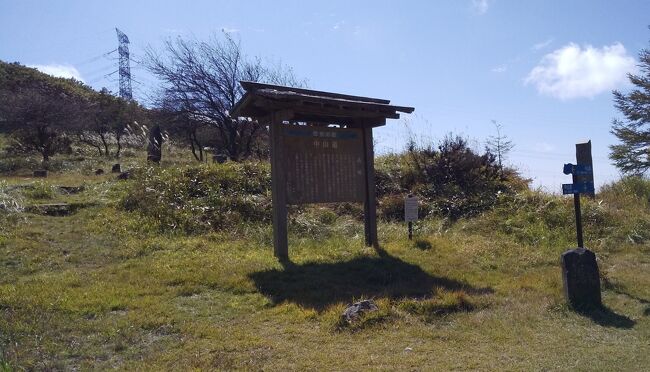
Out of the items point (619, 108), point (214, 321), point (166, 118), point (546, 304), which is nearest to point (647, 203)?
point (546, 304)

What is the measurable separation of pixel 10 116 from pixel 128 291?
21.5m

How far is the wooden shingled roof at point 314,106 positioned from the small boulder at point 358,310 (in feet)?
11.9

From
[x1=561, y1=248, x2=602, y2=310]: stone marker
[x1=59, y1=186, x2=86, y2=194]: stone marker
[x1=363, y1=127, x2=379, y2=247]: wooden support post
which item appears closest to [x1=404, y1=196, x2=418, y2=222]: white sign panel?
[x1=363, y1=127, x2=379, y2=247]: wooden support post

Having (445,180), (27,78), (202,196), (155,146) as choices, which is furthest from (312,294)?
(27,78)

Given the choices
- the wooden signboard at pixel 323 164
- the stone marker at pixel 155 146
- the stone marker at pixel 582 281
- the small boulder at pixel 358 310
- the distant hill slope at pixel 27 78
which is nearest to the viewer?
the small boulder at pixel 358 310

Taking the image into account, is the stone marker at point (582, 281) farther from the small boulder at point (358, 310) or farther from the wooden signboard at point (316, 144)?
the wooden signboard at point (316, 144)

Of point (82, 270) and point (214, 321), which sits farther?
point (82, 270)

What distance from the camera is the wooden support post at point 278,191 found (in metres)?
9.15

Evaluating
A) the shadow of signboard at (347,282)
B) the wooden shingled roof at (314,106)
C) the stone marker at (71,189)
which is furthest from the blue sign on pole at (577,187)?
the stone marker at (71,189)

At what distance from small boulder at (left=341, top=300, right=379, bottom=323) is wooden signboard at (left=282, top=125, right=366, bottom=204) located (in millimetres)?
3375

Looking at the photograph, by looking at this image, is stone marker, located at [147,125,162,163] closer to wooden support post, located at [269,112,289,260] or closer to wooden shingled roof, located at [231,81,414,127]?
wooden shingled roof, located at [231,81,414,127]

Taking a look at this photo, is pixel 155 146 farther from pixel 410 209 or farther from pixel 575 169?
pixel 575 169

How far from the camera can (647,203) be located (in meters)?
14.5

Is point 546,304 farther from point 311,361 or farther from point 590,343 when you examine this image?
point 311,361
